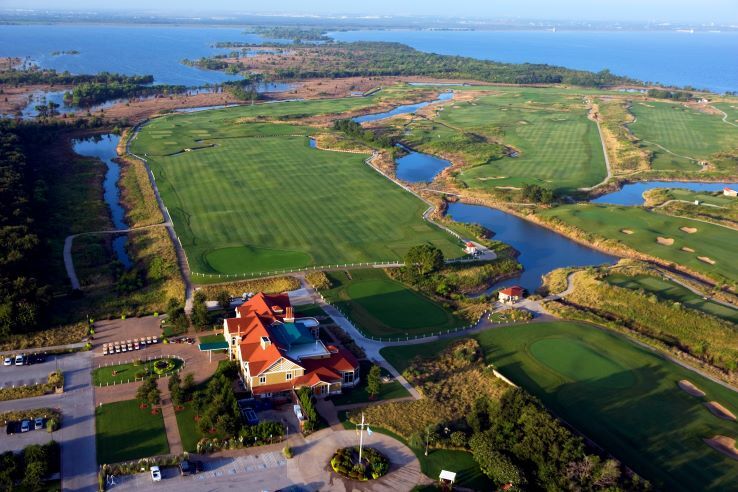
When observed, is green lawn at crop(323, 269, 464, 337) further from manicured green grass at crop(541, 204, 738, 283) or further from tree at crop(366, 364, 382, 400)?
manicured green grass at crop(541, 204, 738, 283)

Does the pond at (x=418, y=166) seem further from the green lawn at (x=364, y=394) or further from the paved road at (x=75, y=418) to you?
the paved road at (x=75, y=418)

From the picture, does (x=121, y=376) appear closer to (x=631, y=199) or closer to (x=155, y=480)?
(x=155, y=480)

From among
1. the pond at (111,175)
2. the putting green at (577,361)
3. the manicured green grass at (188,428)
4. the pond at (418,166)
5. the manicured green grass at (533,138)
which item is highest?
the manicured green grass at (533,138)

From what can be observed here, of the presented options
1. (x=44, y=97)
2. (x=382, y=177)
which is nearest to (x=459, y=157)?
(x=382, y=177)

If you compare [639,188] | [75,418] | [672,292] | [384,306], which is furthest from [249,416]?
[639,188]

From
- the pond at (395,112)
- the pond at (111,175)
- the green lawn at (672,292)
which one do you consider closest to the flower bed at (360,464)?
the green lawn at (672,292)

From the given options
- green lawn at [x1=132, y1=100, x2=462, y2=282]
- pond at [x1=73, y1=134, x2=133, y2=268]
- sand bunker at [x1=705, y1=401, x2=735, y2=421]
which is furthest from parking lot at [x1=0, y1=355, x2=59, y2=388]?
sand bunker at [x1=705, y1=401, x2=735, y2=421]
